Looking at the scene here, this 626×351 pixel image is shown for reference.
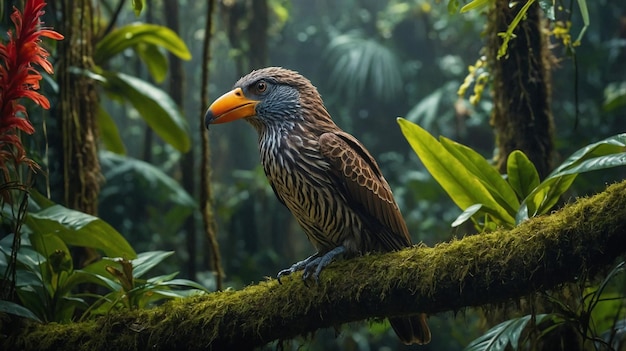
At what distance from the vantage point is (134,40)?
4.44 m

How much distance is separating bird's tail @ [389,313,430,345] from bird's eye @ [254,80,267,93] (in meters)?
1.14

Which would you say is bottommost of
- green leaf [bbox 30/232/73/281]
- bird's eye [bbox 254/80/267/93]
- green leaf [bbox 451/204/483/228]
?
green leaf [bbox 30/232/73/281]

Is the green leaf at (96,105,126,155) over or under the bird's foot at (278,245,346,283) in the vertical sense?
over

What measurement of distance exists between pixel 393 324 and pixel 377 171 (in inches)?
25.8

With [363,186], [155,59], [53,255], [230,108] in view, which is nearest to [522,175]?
[363,186]

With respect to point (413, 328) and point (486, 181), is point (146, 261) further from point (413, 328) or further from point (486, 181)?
point (486, 181)

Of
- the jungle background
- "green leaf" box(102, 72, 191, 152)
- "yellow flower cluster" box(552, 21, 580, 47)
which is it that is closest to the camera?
"yellow flower cluster" box(552, 21, 580, 47)

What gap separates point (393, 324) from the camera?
2.68m

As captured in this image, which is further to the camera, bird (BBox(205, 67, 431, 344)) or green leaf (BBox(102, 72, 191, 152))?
green leaf (BBox(102, 72, 191, 152))

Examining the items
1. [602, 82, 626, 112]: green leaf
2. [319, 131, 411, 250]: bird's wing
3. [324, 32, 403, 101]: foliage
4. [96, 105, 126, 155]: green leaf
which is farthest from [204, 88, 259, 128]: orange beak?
[324, 32, 403, 101]: foliage

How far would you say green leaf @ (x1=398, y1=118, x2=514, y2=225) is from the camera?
2703 mm

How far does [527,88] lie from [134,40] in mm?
2576

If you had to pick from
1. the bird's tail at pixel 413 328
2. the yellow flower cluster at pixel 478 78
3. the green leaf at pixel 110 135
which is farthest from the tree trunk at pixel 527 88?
the green leaf at pixel 110 135

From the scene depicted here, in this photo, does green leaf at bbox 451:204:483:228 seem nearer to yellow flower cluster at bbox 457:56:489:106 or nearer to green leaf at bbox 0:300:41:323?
yellow flower cluster at bbox 457:56:489:106
